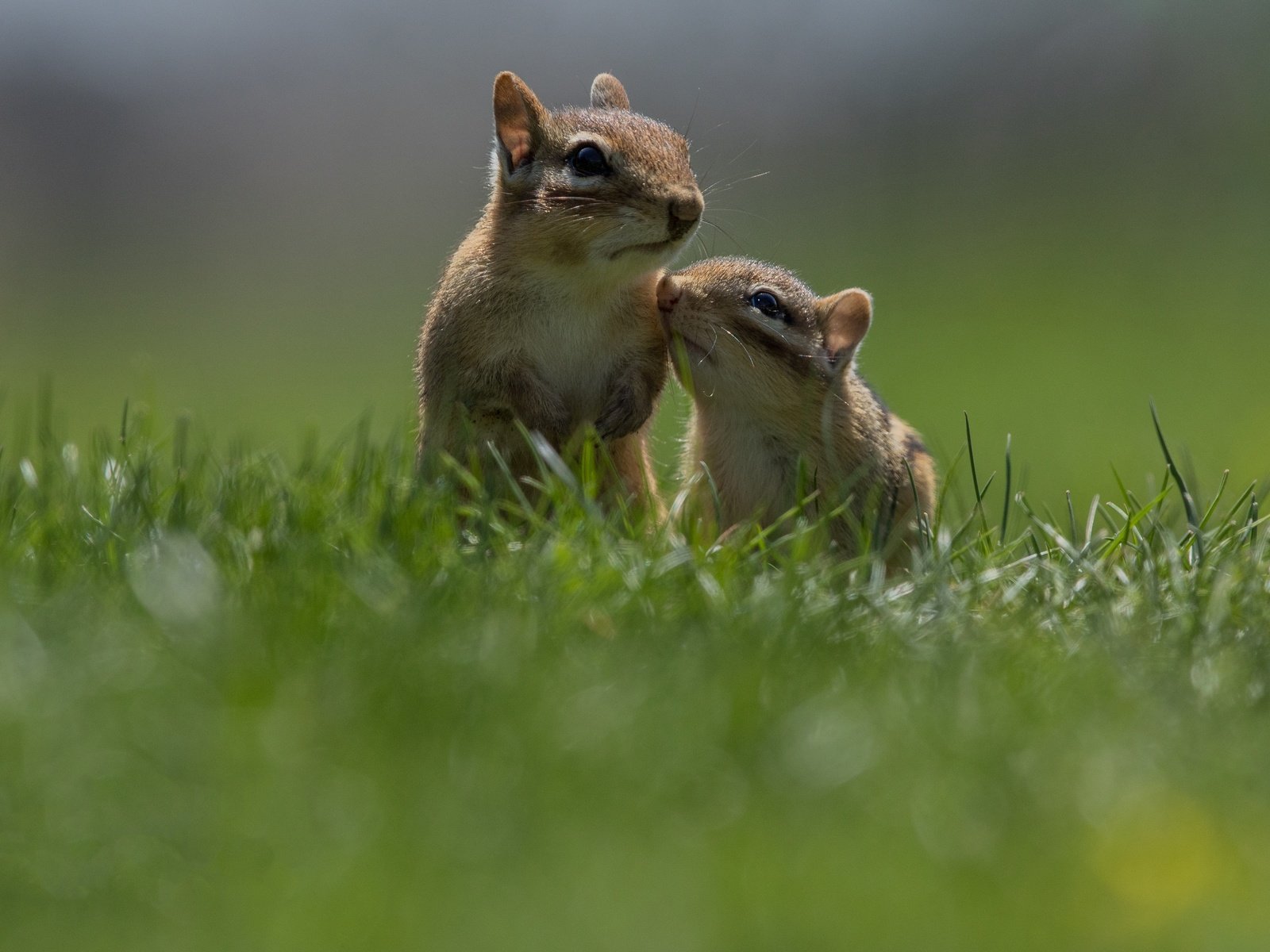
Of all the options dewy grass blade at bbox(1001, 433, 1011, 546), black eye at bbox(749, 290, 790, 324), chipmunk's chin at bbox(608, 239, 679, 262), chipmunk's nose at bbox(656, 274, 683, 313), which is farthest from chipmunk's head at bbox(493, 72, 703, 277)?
dewy grass blade at bbox(1001, 433, 1011, 546)

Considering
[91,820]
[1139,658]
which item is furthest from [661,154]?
[91,820]

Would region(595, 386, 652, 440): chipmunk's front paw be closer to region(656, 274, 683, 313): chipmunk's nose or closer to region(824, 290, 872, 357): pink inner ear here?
region(656, 274, 683, 313): chipmunk's nose

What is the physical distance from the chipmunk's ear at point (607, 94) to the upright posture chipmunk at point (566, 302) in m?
0.65

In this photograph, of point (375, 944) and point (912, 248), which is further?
point (912, 248)

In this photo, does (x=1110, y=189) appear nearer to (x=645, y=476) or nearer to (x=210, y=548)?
(x=645, y=476)

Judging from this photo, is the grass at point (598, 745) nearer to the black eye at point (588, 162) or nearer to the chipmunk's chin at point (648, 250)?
the chipmunk's chin at point (648, 250)

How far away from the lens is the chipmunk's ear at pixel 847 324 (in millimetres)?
5383

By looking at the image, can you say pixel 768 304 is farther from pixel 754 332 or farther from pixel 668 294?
pixel 668 294

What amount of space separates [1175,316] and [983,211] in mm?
5232

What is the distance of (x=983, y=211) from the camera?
2141 cm

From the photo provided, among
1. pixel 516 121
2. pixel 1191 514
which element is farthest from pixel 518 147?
pixel 1191 514

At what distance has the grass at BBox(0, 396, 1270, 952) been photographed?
2.40 meters

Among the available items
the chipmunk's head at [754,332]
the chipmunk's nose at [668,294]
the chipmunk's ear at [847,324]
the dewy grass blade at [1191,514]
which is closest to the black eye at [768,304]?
the chipmunk's head at [754,332]

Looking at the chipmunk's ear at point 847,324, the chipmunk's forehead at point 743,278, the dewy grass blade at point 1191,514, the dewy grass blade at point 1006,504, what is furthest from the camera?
the chipmunk's ear at point 847,324
